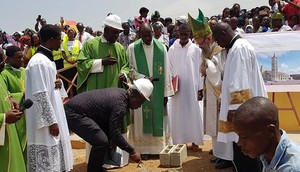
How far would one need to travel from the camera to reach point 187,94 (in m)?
7.46

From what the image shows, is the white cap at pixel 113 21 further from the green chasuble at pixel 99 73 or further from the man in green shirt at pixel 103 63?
the green chasuble at pixel 99 73

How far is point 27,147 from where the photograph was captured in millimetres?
4941

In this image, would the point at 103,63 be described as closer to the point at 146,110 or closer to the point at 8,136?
the point at 146,110

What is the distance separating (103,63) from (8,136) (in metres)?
2.54

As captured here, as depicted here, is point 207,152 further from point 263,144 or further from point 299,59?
point 263,144

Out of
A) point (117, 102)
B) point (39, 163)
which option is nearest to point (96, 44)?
point (117, 102)

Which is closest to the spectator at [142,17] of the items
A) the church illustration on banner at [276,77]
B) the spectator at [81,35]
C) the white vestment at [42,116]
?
the spectator at [81,35]

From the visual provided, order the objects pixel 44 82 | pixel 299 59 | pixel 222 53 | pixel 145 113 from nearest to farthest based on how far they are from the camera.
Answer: pixel 44 82 → pixel 222 53 → pixel 145 113 → pixel 299 59

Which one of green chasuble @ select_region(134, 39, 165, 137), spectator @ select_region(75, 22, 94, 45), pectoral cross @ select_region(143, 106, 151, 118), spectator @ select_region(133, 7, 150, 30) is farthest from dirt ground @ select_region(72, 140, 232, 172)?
spectator @ select_region(75, 22, 94, 45)

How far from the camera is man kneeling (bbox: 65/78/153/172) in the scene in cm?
510

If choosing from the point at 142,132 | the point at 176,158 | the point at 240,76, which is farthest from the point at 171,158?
the point at 240,76

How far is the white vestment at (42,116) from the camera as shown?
15.8 feet

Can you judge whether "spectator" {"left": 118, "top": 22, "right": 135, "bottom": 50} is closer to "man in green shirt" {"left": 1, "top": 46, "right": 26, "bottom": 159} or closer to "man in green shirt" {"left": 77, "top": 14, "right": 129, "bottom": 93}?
"man in green shirt" {"left": 77, "top": 14, "right": 129, "bottom": 93}

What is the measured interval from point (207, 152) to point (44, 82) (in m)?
3.49
